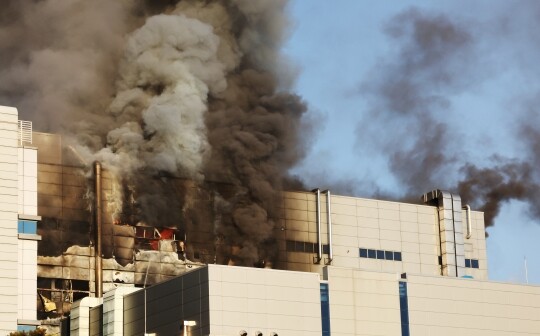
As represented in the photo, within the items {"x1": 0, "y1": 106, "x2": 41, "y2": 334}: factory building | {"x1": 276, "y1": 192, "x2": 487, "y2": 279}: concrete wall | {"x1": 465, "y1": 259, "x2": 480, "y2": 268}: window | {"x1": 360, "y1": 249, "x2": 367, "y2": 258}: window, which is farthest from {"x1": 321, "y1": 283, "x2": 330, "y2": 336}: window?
{"x1": 465, "y1": 259, "x2": 480, "y2": 268}: window

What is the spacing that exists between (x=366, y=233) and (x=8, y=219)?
101 ft

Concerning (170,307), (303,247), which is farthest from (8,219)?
(303,247)

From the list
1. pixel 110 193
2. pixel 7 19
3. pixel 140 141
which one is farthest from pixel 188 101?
pixel 7 19

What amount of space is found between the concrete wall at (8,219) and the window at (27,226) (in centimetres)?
95

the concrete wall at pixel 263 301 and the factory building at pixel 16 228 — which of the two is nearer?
the concrete wall at pixel 263 301

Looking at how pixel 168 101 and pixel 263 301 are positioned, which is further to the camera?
pixel 168 101

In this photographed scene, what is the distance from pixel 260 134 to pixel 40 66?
18.6 metres

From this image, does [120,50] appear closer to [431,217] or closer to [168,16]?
[168,16]

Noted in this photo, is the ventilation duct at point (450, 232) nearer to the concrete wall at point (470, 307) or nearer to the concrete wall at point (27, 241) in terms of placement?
the concrete wall at point (470, 307)

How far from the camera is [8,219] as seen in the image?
289 ft

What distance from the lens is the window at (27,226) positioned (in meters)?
89.4

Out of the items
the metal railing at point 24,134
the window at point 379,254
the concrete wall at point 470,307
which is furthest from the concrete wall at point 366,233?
the metal railing at point 24,134

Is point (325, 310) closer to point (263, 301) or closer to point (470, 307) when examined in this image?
point (263, 301)

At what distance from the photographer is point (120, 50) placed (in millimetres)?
115625
